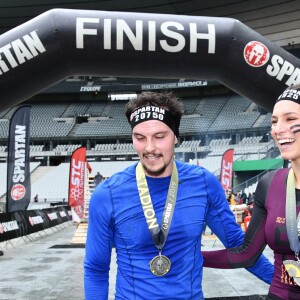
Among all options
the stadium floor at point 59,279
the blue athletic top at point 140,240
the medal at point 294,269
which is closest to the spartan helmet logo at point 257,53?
the blue athletic top at point 140,240

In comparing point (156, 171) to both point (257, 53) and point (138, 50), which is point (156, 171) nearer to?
point (138, 50)

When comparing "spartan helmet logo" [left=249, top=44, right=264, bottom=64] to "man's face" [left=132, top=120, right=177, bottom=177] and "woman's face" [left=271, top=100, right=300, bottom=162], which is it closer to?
"woman's face" [left=271, top=100, right=300, bottom=162]

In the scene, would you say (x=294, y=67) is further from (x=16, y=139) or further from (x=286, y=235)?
(x=16, y=139)

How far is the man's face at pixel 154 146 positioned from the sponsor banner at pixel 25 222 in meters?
9.74

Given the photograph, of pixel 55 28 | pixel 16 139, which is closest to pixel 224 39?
pixel 55 28

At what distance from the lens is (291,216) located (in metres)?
2.12

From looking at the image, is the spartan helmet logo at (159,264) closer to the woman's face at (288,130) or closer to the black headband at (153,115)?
the black headband at (153,115)

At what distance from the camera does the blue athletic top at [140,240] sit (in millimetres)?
2121

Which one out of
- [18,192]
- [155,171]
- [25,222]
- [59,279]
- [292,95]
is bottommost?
[59,279]

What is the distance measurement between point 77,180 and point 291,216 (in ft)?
53.5

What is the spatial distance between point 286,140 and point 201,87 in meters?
44.4

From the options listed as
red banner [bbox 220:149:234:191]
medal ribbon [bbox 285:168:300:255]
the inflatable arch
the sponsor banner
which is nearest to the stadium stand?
red banner [bbox 220:149:234:191]

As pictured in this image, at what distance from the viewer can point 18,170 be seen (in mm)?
11656

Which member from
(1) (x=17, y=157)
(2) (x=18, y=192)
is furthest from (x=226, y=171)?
(1) (x=17, y=157)
